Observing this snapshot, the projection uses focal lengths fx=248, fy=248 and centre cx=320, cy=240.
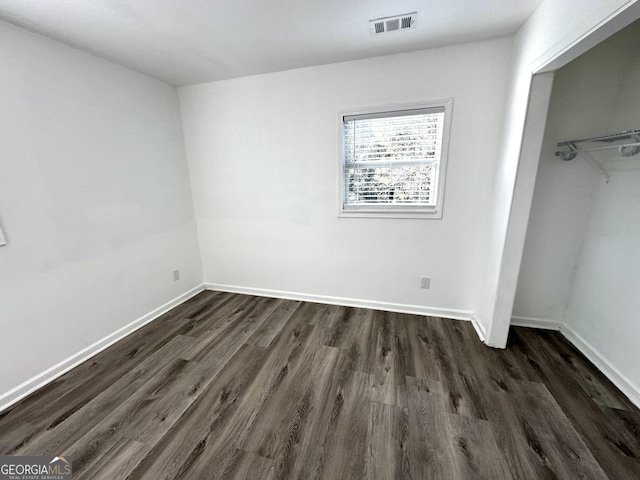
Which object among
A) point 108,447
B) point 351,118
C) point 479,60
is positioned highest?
point 479,60

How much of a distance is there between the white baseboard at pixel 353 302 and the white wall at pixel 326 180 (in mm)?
37

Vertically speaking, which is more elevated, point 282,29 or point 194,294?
point 282,29

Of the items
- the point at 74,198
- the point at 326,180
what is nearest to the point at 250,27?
the point at 326,180

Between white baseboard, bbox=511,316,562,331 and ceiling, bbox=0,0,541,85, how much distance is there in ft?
7.99

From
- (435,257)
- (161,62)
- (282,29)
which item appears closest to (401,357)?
(435,257)

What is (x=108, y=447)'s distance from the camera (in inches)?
54.2

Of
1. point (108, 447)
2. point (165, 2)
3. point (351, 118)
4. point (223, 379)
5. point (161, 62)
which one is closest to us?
point (108, 447)

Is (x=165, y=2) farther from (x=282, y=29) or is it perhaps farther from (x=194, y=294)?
(x=194, y=294)

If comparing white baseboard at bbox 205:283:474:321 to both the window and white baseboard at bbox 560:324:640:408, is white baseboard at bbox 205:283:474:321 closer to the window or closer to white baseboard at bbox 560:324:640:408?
white baseboard at bbox 560:324:640:408

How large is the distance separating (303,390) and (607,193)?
271cm

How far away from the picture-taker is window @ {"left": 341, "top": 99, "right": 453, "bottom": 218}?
90.0 inches

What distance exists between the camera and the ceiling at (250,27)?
1.53 meters

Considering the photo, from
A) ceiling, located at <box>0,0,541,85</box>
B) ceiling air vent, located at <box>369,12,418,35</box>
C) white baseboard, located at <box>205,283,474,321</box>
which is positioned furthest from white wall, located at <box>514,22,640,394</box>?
ceiling air vent, located at <box>369,12,418,35</box>

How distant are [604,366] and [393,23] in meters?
2.88
